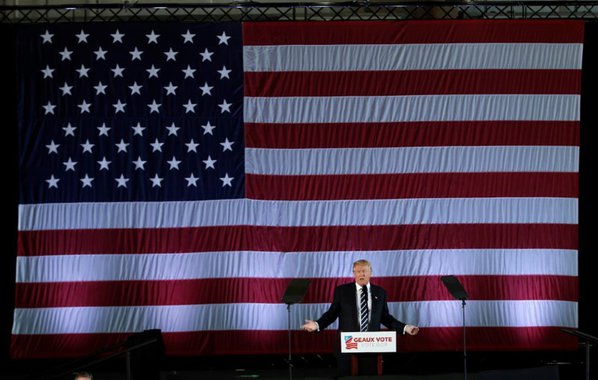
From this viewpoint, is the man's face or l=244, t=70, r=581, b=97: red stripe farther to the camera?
l=244, t=70, r=581, b=97: red stripe

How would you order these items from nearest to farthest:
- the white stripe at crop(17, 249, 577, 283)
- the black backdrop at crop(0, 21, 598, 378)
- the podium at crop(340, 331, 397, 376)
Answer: the podium at crop(340, 331, 397, 376)
the white stripe at crop(17, 249, 577, 283)
the black backdrop at crop(0, 21, 598, 378)

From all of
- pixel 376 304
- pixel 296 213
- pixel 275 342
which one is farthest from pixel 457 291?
pixel 275 342

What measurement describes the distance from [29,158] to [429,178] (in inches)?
185

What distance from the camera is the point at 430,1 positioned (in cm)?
870

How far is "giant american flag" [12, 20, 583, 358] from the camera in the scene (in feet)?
27.5

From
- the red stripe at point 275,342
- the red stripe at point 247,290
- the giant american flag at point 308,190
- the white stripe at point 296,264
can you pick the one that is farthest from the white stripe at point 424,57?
the red stripe at point 275,342

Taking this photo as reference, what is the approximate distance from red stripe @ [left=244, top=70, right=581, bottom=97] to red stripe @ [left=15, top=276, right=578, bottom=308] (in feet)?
7.11

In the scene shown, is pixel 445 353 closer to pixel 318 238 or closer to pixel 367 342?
pixel 318 238

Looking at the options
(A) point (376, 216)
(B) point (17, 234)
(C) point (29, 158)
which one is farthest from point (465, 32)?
(B) point (17, 234)

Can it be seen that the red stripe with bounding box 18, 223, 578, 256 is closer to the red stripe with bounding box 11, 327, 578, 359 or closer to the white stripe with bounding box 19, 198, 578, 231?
the white stripe with bounding box 19, 198, 578, 231

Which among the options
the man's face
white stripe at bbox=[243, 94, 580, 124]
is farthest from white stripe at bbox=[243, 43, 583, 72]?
the man's face

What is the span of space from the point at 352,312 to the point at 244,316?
2.04 meters

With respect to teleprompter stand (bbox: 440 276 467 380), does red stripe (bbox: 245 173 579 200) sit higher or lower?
higher

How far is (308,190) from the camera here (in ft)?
27.7
